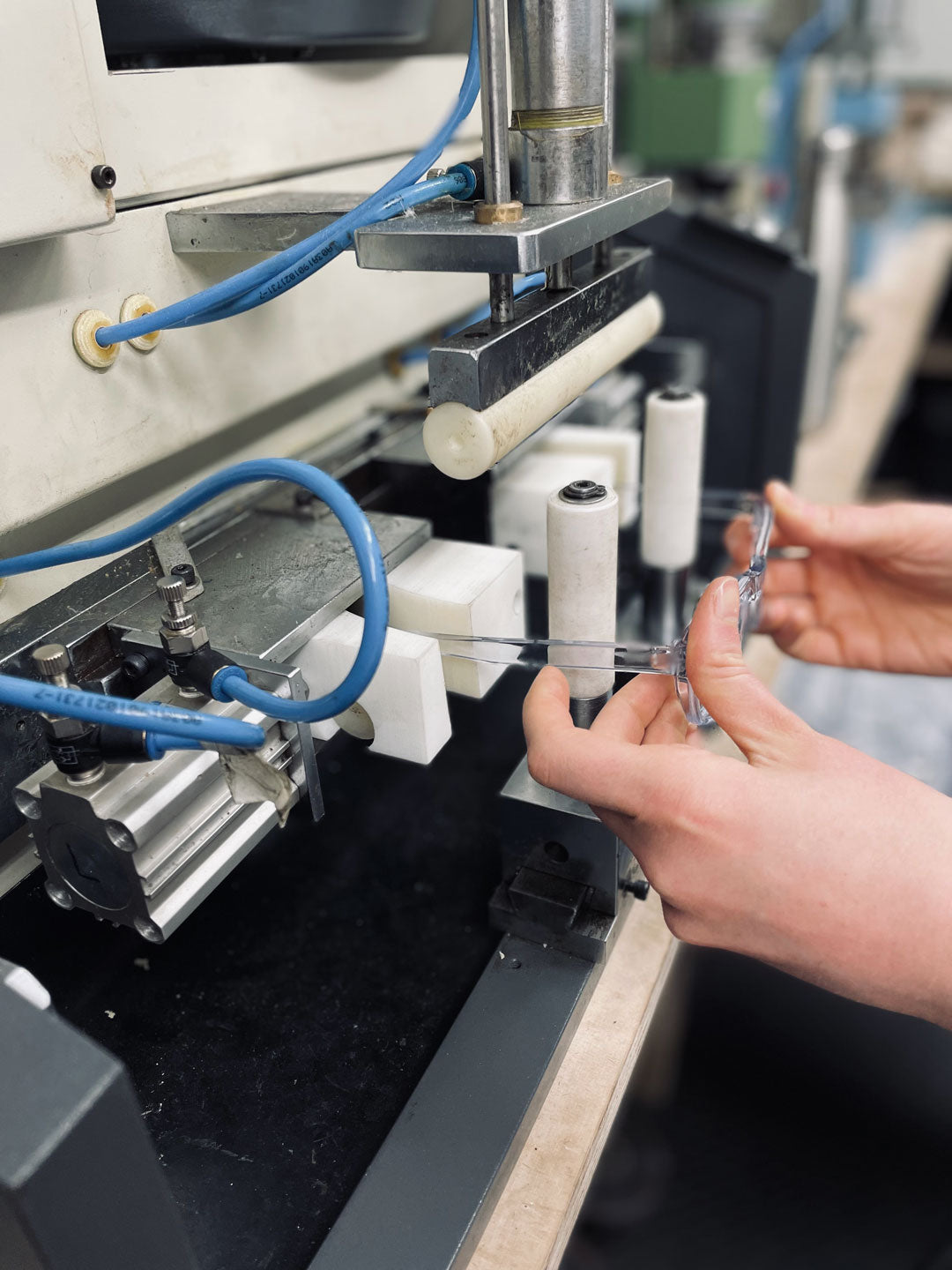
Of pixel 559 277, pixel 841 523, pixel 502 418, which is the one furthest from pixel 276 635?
pixel 841 523

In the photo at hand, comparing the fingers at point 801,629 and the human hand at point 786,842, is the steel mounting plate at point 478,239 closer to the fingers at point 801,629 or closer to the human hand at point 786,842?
the human hand at point 786,842

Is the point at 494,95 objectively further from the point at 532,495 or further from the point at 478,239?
the point at 532,495

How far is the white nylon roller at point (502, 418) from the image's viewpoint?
480 mm

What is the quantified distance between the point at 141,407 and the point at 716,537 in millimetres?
635

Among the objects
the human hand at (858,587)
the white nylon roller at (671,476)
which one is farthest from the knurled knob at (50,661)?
the human hand at (858,587)

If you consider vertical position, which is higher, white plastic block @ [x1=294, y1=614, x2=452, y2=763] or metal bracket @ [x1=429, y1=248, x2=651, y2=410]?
metal bracket @ [x1=429, y1=248, x2=651, y2=410]

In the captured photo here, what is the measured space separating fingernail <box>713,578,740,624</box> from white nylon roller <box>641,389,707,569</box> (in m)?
0.17

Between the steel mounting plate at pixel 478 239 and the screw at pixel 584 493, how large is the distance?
5.0 inches

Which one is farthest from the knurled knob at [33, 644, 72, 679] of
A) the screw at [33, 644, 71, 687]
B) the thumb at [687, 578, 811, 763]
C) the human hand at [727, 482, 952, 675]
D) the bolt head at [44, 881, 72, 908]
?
the human hand at [727, 482, 952, 675]

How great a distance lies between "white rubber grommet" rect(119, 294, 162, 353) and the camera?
0.56 metres

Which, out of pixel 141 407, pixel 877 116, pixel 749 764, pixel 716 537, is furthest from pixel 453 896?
pixel 877 116

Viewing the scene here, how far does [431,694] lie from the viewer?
0.51 m

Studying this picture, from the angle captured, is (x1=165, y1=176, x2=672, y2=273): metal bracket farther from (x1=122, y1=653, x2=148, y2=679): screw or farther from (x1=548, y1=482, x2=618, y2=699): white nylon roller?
(x1=122, y1=653, x2=148, y2=679): screw

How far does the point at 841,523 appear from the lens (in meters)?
0.79
